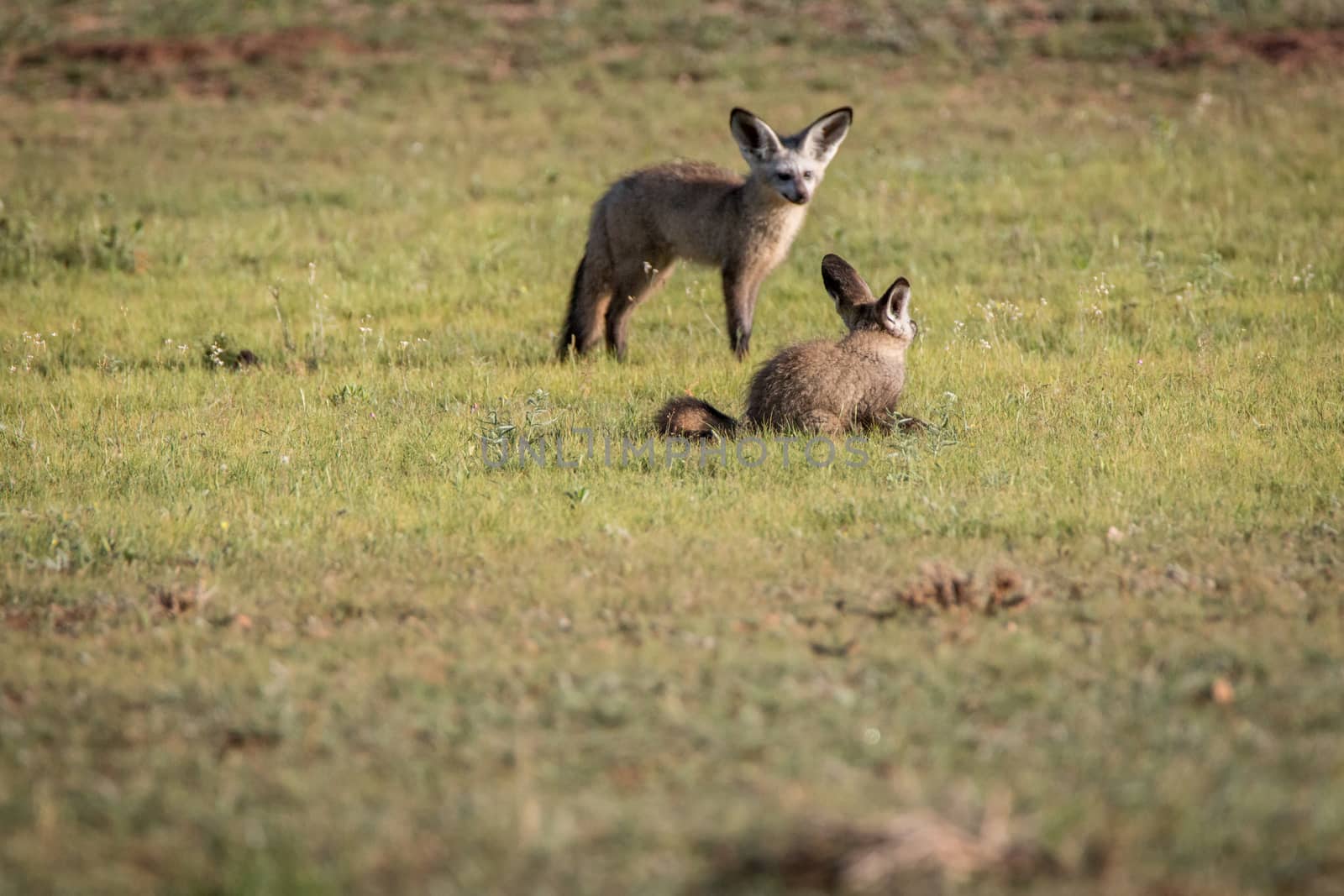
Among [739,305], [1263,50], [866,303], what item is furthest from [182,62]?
[866,303]

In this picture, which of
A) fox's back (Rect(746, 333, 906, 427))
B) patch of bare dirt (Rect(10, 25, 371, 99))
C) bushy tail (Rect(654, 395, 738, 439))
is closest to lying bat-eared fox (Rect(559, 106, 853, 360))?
fox's back (Rect(746, 333, 906, 427))

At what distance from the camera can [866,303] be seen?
8.85 m

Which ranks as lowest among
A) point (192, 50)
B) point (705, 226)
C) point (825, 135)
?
point (705, 226)

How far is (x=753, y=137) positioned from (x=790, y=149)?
32 centimetres

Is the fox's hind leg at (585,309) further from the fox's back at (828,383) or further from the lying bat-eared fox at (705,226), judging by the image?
the fox's back at (828,383)

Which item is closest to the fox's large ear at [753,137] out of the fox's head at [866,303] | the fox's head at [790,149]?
the fox's head at [790,149]

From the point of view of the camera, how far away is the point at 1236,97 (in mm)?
19234

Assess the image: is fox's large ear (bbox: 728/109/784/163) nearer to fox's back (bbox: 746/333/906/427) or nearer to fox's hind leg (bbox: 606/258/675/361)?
fox's hind leg (bbox: 606/258/675/361)

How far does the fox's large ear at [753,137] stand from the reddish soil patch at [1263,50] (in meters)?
13.7

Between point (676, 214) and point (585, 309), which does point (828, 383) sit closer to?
point (676, 214)

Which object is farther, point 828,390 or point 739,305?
point 739,305

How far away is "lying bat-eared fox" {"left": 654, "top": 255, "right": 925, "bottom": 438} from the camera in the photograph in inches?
325

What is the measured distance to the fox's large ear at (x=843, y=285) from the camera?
29.5 ft

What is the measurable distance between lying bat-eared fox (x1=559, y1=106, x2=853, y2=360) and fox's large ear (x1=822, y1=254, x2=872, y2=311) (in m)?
1.48
